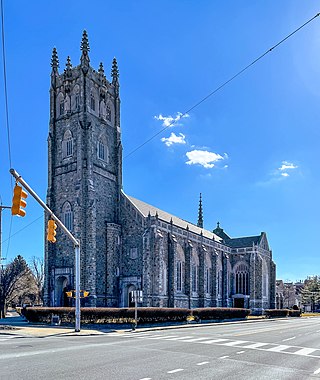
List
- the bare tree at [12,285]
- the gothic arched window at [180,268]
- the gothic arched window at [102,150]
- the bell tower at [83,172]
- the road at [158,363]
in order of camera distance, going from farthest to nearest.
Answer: the gothic arched window at [180,268] < the gothic arched window at [102,150] < the bell tower at [83,172] < the bare tree at [12,285] < the road at [158,363]

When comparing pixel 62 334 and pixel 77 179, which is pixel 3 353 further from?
pixel 77 179

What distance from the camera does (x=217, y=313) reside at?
43.1 m

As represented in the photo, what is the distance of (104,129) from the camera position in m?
50.3

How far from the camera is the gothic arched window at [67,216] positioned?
46153 mm

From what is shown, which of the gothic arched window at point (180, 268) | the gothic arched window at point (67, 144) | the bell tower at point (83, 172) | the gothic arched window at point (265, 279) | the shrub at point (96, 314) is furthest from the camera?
the gothic arched window at point (265, 279)

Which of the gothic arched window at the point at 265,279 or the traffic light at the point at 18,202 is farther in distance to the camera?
the gothic arched window at the point at 265,279

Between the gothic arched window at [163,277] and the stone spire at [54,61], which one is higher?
the stone spire at [54,61]

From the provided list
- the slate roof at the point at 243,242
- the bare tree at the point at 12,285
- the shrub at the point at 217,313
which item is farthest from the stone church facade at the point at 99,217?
the slate roof at the point at 243,242

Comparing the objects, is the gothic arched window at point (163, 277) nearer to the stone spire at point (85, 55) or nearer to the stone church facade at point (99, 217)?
the stone church facade at point (99, 217)

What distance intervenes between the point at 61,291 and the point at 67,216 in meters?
8.14

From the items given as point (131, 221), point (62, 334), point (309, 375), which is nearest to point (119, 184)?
point (131, 221)

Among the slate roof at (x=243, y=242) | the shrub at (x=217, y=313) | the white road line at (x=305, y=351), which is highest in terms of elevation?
the slate roof at (x=243, y=242)

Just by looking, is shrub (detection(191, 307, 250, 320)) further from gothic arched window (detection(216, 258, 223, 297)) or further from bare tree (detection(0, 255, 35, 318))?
bare tree (detection(0, 255, 35, 318))

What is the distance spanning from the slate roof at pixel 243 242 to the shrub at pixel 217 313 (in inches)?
909
